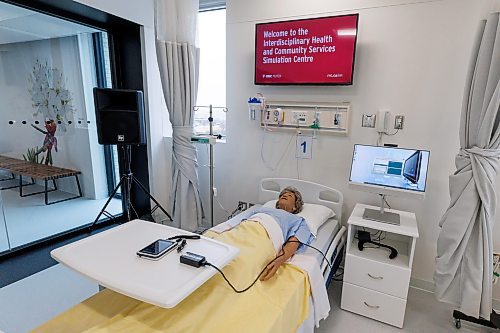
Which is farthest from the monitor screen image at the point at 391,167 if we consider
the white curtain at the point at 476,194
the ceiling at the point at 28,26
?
the ceiling at the point at 28,26

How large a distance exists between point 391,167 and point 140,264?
1639 mm

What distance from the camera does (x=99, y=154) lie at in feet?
10.4

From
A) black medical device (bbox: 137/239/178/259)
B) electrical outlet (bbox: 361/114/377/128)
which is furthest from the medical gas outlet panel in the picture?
black medical device (bbox: 137/239/178/259)

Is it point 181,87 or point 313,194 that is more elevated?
point 181,87

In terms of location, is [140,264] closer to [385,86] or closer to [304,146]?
[304,146]

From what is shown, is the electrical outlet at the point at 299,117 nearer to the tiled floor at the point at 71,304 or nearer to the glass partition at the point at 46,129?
the tiled floor at the point at 71,304

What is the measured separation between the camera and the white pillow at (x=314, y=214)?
2.00m

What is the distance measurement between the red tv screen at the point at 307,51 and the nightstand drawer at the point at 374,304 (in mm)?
1495

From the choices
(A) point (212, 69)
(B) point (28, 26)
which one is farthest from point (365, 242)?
(B) point (28, 26)

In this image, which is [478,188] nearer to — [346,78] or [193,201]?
[346,78]

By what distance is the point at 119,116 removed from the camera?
241cm

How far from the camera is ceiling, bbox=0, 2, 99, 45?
2221 millimetres

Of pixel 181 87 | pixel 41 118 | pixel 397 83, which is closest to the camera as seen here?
pixel 397 83

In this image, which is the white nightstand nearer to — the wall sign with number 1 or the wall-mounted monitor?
the wall-mounted monitor
